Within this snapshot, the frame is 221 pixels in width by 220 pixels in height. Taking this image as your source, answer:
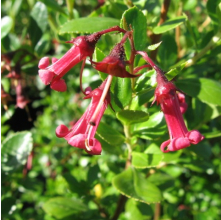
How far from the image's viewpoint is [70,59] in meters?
0.69

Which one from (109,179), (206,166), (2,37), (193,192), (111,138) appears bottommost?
(193,192)

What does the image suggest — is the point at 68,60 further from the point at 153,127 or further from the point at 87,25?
the point at 153,127

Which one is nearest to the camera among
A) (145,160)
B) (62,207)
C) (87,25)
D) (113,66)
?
(113,66)

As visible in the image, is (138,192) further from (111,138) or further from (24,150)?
(24,150)

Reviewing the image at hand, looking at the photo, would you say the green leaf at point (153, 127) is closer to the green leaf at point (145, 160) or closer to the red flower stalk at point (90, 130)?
the green leaf at point (145, 160)

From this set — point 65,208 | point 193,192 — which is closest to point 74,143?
point 65,208

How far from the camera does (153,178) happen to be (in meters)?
1.18

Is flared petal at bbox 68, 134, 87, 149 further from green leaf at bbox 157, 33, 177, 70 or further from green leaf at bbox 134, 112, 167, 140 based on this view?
green leaf at bbox 157, 33, 177, 70

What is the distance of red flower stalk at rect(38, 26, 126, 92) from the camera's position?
2.17 ft

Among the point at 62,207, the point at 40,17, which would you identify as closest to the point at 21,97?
the point at 40,17

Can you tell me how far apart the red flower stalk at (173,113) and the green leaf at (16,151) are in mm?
588

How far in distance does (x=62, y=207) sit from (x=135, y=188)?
39 centimetres

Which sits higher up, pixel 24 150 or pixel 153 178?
pixel 24 150

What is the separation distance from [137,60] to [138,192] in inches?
14.6
